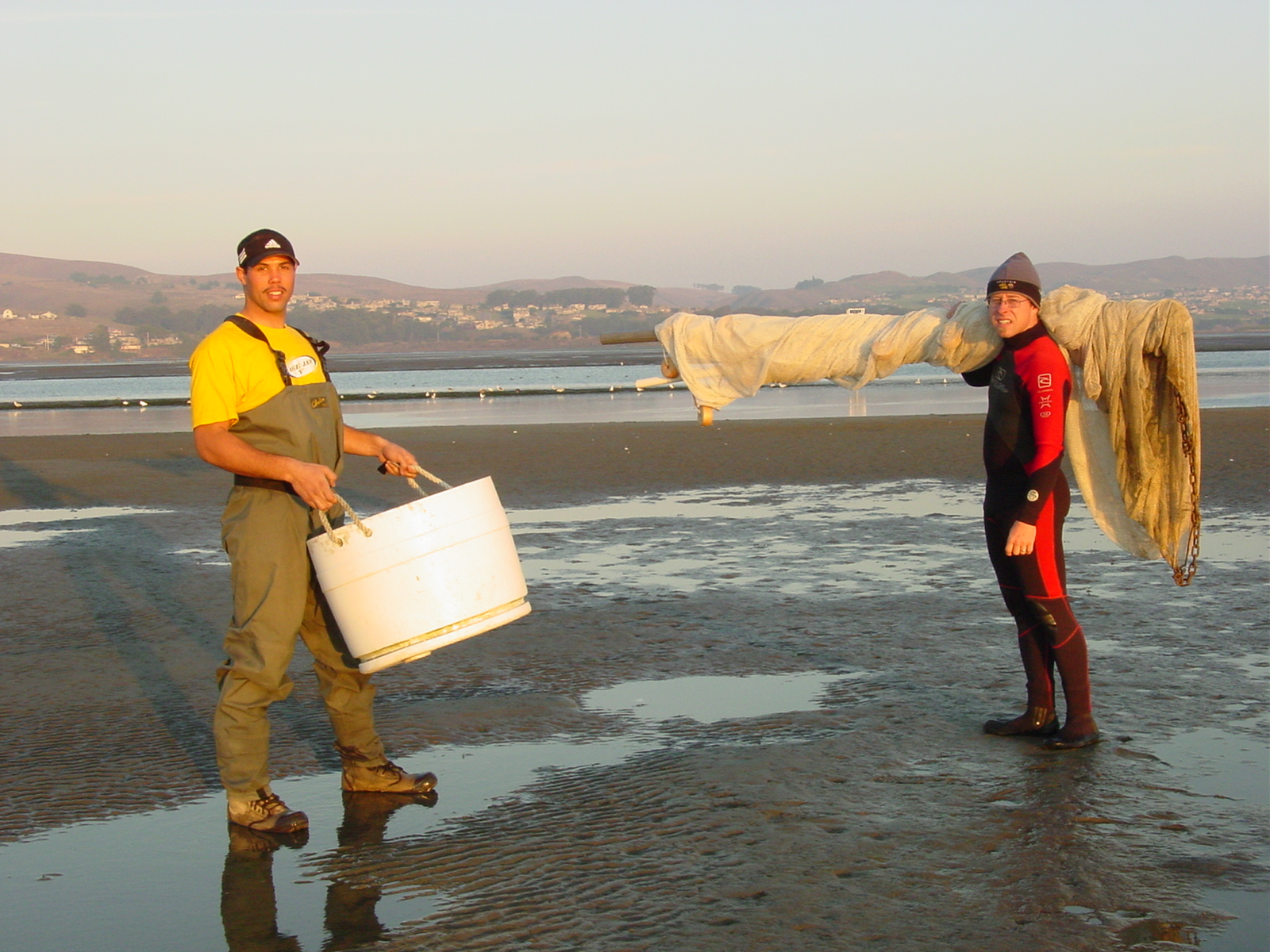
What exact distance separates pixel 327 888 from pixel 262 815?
557 mm

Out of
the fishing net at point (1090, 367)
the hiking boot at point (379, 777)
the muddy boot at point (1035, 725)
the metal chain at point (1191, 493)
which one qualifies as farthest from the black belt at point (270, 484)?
the metal chain at point (1191, 493)

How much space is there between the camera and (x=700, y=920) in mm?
3797

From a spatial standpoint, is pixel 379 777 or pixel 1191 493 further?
pixel 1191 493

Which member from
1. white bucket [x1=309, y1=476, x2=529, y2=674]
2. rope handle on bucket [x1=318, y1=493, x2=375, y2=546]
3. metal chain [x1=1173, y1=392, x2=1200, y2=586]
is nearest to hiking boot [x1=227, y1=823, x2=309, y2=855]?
white bucket [x1=309, y1=476, x2=529, y2=674]

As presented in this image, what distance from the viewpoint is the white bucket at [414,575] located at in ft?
15.4

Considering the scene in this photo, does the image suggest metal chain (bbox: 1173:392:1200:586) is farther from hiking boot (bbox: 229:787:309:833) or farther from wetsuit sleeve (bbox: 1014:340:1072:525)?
hiking boot (bbox: 229:787:309:833)

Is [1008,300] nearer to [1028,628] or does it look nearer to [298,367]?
[1028,628]

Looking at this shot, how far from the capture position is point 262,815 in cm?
462

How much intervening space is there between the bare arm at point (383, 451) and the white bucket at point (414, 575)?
32 cm

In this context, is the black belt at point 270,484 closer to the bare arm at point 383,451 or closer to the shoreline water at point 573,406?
the bare arm at point 383,451

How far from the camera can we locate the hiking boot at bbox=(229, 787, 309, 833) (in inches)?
181

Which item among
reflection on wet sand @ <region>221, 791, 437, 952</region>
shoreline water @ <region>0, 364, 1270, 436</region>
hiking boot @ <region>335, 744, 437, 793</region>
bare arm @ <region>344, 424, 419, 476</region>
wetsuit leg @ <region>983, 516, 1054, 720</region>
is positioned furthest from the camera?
shoreline water @ <region>0, 364, 1270, 436</region>

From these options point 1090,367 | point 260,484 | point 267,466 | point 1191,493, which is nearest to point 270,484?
point 260,484

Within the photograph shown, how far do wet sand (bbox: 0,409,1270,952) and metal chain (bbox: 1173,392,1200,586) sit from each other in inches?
24.1
